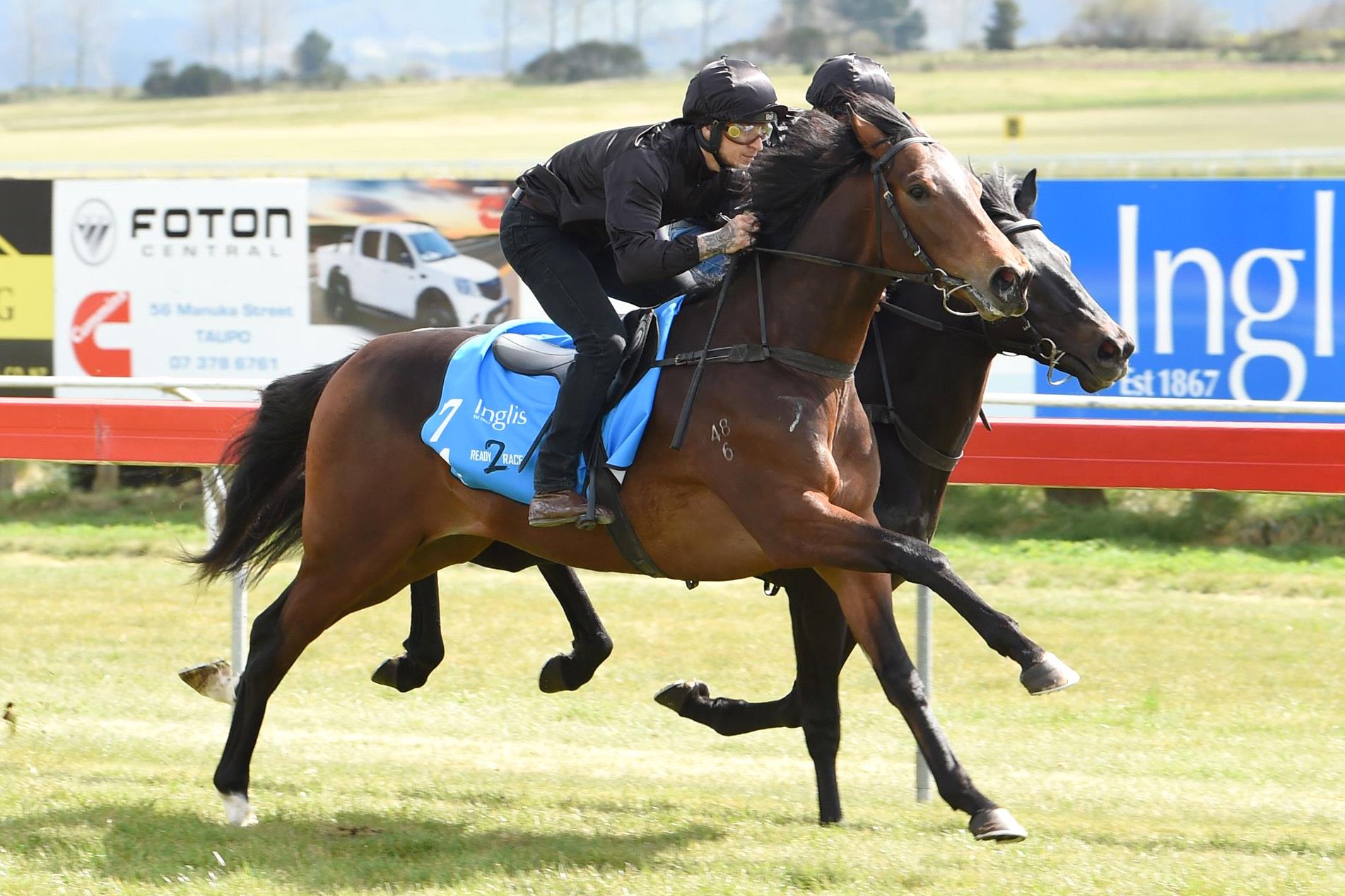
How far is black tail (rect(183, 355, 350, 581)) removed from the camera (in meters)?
5.93

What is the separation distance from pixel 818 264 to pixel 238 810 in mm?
2521

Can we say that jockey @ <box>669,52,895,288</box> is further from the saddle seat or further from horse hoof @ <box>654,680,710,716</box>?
horse hoof @ <box>654,680,710,716</box>

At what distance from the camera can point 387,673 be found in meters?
6.12

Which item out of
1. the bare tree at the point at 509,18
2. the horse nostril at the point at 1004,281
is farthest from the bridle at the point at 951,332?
the bare tree at the point at 509,18

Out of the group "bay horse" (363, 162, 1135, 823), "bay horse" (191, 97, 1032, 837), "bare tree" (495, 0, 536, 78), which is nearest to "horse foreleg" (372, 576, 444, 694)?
"bay horse" (191, 97, 1032, 837)

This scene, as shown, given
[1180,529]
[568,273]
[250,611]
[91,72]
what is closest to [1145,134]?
[1180,529]

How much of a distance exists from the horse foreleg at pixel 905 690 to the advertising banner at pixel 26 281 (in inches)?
351

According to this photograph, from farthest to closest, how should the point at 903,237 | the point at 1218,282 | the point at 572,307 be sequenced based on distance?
1. the point at 1218,282
2. the point at 572,307
3. the point at 903,237

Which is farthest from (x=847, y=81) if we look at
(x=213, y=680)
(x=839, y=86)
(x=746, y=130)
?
(x=213, y=680)

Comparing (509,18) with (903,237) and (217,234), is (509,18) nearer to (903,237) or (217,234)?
(217,234)

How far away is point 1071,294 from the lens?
17.7ft

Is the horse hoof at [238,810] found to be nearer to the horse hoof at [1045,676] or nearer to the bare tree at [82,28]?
the horse hoof at [1045,676]

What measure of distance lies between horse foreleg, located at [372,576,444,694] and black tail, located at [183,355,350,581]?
501 mm

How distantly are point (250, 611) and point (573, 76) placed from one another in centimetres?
5152
